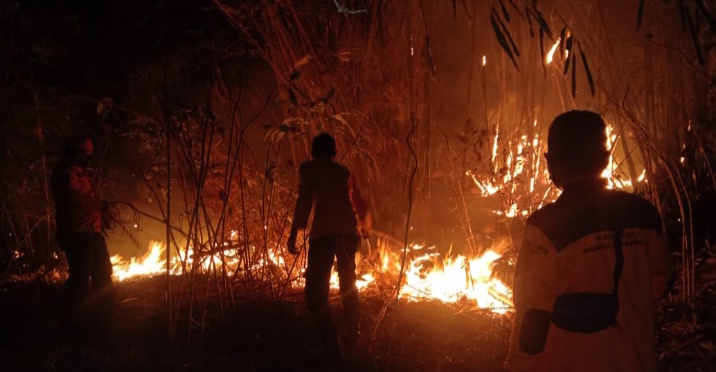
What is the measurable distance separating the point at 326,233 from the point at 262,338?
105 centimetres

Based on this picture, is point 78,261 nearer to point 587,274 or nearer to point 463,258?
point 463,258

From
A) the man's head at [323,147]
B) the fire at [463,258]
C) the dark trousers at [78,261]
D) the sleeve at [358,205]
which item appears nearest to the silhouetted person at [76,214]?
the dark trousers at [78,261]

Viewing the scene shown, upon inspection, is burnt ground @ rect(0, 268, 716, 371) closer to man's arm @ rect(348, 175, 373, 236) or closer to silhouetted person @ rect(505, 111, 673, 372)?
man's arm @ rect(348, 175, 373, 236)

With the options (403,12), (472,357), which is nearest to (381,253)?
(472,357)

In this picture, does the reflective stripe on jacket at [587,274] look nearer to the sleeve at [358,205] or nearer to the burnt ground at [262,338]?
the burnt ground at [262,338]

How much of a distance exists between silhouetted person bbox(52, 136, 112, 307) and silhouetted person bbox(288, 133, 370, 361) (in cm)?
220

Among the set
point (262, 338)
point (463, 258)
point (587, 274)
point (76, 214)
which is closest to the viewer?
point (587, 274)

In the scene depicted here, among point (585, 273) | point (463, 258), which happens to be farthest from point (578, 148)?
point (463, 258)

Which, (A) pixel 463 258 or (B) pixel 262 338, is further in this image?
(A) pixel 463 258

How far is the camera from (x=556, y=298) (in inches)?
73.8

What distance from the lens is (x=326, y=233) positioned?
431cm

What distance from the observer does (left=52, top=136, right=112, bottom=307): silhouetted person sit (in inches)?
204

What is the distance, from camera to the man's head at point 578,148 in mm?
1901

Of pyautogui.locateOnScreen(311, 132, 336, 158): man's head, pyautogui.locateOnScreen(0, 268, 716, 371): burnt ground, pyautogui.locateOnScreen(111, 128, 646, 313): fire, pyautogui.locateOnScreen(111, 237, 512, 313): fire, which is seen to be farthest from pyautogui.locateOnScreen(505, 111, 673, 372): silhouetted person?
pyautogui.locateOnScreen(111, 128, 646, 313): fire
